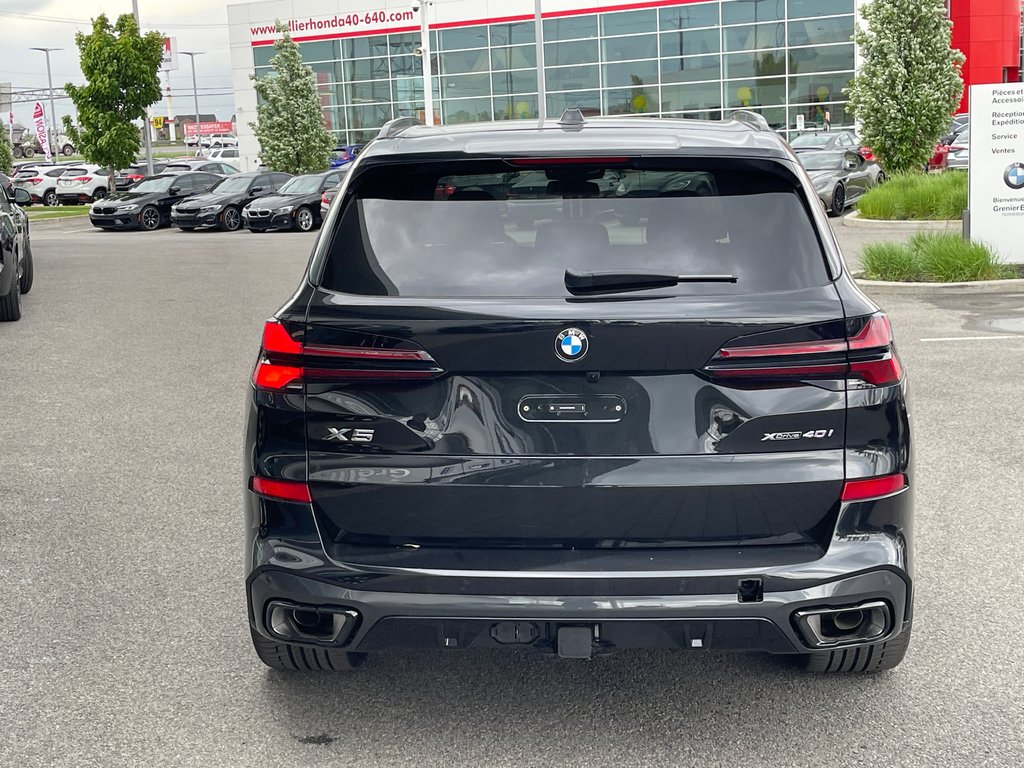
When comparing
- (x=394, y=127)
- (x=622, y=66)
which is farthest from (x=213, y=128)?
(x=394, y=127)

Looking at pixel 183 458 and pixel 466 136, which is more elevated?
pixel 466 136

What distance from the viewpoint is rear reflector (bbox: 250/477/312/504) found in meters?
3.58

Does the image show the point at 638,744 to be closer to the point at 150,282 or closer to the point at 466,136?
the point at 466,136

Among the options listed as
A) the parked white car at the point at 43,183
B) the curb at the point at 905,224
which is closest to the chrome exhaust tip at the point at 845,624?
the curb at the point at 905,224

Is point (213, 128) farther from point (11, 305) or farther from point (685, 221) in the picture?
point (685, 221)

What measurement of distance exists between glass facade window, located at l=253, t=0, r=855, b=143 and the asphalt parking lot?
4335cm

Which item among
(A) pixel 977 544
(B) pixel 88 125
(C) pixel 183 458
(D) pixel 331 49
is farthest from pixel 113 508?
(D) pixel 331 49

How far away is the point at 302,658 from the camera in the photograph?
13.4ft

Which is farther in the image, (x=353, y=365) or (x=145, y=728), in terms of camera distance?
(x=145, y=728)

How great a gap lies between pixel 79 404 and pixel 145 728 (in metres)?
6.14

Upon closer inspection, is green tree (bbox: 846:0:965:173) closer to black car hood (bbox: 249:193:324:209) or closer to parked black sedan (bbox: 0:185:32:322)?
black car hood (bbox: 249:193:324:209)

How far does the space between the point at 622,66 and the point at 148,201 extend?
78.6 feet

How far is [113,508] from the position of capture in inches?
262

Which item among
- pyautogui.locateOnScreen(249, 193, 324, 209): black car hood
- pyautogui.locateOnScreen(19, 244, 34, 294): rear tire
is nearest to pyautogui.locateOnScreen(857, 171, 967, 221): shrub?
pyautogui.locateOnScreen(19, 244, 34, 294): rear tire
